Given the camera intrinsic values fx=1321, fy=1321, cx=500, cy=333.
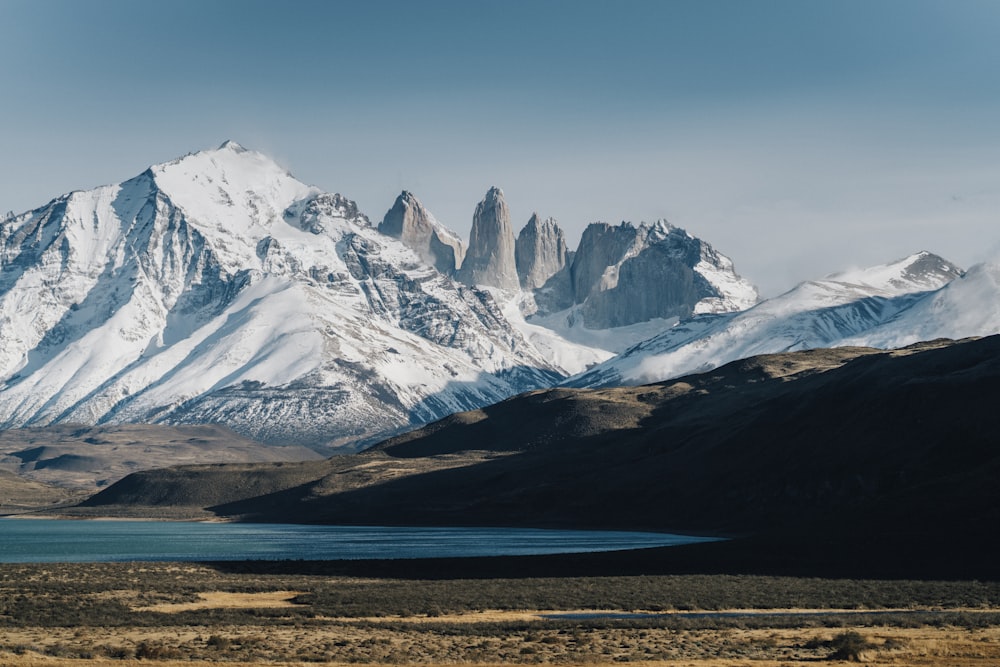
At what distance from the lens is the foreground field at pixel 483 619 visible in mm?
75375

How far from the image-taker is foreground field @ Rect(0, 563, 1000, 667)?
75.4m

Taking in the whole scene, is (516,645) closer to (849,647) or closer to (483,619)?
(483,619)

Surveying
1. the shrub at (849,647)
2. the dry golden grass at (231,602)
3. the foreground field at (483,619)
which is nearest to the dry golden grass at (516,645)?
the foreground field at (483,619)

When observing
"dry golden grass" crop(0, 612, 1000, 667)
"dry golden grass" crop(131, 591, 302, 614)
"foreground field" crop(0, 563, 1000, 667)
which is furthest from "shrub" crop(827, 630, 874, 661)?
"dry golden grass" crop(131, 591, 302, 614)

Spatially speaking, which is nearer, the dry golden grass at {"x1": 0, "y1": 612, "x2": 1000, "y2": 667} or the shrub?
the shrub

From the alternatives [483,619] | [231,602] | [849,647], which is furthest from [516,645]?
[231,602]

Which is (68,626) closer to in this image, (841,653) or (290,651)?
(290,651)

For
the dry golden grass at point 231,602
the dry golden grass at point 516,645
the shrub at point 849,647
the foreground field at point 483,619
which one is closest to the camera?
the shrub at point 849,647

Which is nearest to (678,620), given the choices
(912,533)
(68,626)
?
(68,626)

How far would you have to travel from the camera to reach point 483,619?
3799 inches

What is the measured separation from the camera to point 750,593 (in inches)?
4405

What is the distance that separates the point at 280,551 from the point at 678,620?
103 meters

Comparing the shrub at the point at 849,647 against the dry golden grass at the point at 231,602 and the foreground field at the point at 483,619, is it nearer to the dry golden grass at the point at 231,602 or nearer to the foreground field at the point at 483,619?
the foreground field at the point at 483,619

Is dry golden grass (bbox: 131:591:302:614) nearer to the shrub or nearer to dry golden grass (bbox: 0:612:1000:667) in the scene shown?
dry golden grass (bbox: 0:612:1000:667)
